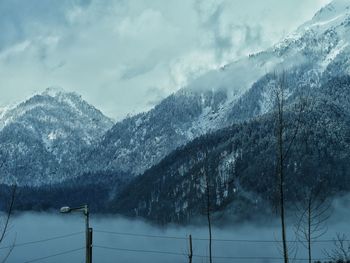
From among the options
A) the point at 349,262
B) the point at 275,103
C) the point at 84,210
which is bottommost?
the point at 349,262

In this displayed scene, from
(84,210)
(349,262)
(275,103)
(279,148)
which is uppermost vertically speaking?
(275,103)

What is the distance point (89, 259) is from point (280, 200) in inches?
454

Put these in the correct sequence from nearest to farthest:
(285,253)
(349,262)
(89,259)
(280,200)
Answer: (285,253), (280,200), (89,259), (349,262)

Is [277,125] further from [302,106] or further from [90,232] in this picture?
[90,232]

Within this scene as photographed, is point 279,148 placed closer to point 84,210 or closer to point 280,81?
point 280,81

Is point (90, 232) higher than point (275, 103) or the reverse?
the reverse

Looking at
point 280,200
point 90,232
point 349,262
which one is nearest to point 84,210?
point 90,232

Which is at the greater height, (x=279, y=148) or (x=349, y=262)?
(x=279, y=148)

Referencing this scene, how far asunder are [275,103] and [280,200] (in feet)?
17.0

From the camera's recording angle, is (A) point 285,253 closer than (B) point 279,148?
Yes

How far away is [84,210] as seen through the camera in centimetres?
3822

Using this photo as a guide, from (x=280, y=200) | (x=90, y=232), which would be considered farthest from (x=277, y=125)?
(x=90, y=232)

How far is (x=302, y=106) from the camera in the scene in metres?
32.2

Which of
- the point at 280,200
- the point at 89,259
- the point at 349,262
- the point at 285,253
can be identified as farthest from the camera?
the point at 349,262
